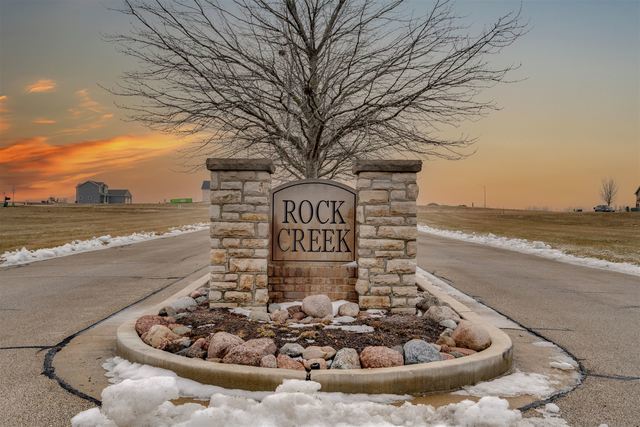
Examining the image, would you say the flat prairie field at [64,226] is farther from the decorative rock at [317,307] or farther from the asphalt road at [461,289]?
the decorative rock at [317,307]

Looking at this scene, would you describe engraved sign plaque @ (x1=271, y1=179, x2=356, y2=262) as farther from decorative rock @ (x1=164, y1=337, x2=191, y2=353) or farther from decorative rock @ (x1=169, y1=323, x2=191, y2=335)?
decorative rock @ (x1=164, y1=337, x2=191, y2=353)

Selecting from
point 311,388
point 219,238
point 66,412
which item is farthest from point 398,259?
point 66,412

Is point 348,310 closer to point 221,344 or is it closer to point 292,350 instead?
point 292,350

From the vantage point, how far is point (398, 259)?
6797 mm

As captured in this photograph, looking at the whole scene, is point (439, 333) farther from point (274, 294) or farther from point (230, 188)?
point (230, 188)

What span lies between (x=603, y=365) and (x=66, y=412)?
191 inches

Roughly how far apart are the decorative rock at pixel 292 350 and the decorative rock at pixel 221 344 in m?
0.42

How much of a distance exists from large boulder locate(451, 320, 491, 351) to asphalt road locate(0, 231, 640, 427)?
91cm

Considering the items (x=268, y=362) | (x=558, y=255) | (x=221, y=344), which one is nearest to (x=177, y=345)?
(x=221, y=344)

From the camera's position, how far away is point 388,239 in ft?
22.2

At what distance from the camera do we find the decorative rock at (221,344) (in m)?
4.53

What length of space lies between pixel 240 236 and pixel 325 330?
6.59ft

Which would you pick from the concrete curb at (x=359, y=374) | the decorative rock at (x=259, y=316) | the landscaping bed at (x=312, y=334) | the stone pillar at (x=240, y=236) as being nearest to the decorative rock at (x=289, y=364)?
the landscaping bed at (x=312, y=334)

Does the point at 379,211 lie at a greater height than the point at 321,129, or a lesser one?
lesser
